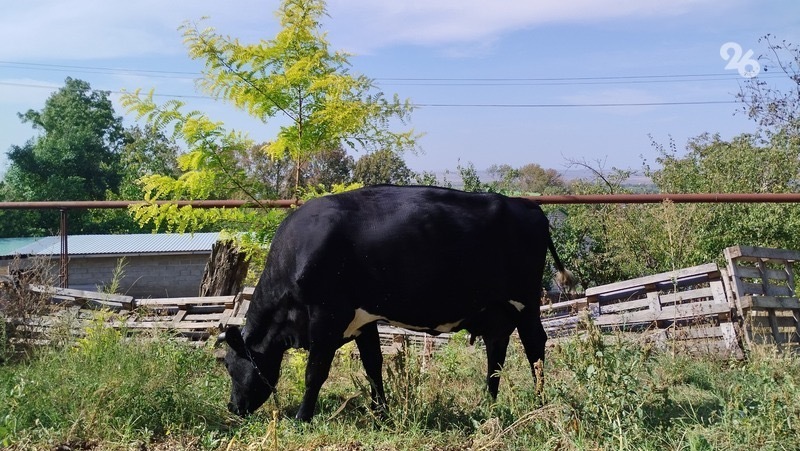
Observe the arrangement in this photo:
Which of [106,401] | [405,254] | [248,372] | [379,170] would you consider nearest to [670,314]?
[405,254]

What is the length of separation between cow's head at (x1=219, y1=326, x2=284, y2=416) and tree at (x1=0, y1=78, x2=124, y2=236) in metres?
34.2

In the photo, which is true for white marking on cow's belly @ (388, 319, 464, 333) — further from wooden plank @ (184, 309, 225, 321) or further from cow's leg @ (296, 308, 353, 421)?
wooden plank @ (184, 309, 225, 321)

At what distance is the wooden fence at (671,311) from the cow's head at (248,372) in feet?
5.66

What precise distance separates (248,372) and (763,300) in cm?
536

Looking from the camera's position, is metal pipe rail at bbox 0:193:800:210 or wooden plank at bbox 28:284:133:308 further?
wooden plank at bbox 28:284:133:308

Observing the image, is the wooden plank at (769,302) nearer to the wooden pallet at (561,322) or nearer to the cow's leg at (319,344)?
the wooden pallet at (561,322)

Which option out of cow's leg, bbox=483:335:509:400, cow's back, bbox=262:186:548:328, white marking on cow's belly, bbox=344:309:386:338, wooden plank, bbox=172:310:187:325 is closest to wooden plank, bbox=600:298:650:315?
cow's leg, bbox=483:335:509:400

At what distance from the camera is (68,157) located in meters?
41.2

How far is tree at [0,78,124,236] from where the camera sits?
39594mm

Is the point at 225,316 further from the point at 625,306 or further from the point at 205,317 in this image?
the point at 625,306

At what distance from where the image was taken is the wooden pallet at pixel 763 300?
7887 millimetres

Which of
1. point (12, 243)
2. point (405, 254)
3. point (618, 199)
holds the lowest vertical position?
point (405, 254)

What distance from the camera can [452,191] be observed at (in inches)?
233

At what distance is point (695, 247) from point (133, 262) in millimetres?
26327
